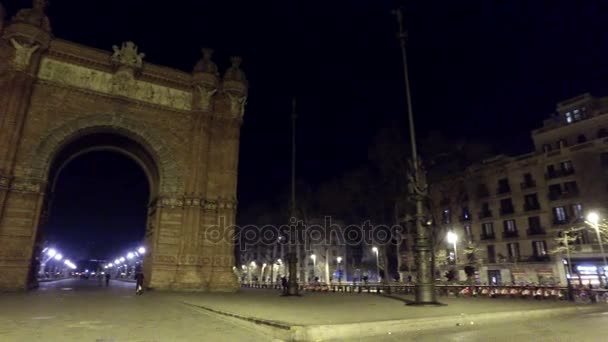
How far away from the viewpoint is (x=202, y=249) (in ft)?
71.8

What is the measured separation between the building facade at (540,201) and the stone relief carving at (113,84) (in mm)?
22539

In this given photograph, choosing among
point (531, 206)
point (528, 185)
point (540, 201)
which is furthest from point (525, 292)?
point (528, 185)

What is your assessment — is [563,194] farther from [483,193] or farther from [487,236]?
[487,236]

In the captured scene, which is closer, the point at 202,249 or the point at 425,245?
the point at 425,245

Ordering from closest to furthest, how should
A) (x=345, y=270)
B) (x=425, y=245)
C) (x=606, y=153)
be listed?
(x=425, y=245)
(x=606, y=153)
(x=345, y=270)

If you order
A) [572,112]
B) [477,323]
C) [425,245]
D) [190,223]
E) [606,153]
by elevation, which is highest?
[572,112]

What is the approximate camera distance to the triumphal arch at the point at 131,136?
61.8 ft

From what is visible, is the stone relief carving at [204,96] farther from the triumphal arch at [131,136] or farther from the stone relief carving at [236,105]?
the stone relief carving at [236,105]

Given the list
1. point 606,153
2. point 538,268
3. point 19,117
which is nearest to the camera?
point 19,117

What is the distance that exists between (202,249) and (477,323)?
16.0 meters

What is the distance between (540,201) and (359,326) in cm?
3842

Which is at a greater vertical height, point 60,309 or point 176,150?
point 176,150

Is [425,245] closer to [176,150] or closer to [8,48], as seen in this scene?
[176,150]

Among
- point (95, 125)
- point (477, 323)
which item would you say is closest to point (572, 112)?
point (477, 323)
